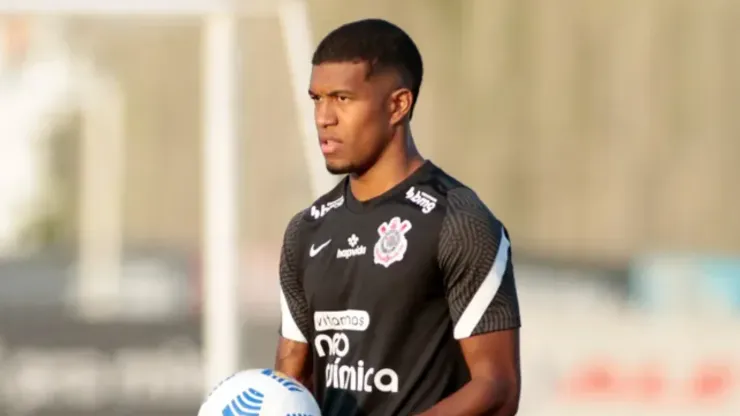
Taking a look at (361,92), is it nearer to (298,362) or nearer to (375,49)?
(375,49)

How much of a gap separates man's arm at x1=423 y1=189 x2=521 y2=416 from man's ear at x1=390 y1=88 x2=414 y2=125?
0.89 feet

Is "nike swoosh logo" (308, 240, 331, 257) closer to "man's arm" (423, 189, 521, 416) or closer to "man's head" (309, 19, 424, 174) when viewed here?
"man's head" (309, 19, 424, 174)

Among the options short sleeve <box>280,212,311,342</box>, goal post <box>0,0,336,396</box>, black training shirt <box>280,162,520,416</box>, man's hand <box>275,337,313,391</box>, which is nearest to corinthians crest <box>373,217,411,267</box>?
black training shirt <box>280,162,520,416</box>

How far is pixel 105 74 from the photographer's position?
14609 millimetres

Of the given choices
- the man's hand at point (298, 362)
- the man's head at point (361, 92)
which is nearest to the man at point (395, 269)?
the man's head at point (361, 92)

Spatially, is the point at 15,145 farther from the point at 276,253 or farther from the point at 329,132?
the point at 329,132

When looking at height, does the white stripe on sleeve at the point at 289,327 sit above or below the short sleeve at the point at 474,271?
below

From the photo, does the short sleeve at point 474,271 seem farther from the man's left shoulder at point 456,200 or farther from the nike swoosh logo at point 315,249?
the nike swoosh logo at point 315,249

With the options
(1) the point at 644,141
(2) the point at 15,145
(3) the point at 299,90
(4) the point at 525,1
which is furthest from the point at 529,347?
(4) the point at 525,1

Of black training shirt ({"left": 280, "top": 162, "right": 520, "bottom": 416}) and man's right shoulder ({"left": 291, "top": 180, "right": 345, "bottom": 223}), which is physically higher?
man's right shoulder ({"left": 291, "top": 180, "right": 345, "bottom": 223})

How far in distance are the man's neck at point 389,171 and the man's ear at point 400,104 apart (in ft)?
0.22

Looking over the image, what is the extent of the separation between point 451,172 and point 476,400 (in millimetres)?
13131

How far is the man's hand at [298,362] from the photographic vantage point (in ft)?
12.1

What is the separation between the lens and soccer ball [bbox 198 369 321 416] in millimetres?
3270
